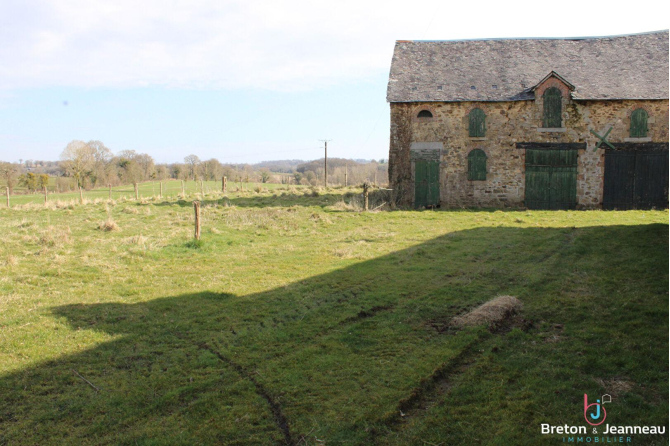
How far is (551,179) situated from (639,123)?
175 inches

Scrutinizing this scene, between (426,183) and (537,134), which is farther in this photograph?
(426,183)

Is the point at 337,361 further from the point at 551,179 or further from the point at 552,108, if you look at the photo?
the point at 552,108

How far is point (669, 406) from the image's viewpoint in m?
4.69

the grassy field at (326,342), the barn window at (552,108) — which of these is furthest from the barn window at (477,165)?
the grassy field at (326,342)

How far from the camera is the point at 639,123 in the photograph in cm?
2184

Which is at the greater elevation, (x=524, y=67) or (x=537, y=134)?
(x=524, y=67)

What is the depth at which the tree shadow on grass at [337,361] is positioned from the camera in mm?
4820

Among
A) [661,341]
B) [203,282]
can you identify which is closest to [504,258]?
[661,341]

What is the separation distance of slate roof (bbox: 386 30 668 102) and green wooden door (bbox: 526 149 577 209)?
269 centimetres

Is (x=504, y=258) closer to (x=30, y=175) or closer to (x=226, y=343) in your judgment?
(x=226, y=343)

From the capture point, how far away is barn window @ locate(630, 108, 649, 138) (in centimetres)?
2180

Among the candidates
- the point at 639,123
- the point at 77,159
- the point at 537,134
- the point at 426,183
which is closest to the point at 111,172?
the point at 77,159

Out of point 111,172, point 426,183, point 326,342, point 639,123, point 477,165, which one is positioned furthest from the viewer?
point 111,172

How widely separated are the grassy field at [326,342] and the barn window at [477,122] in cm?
984
